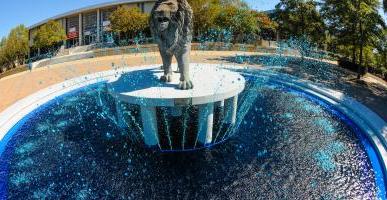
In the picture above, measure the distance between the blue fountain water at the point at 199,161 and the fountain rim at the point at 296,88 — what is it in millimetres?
384

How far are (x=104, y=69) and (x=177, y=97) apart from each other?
15.5 meters

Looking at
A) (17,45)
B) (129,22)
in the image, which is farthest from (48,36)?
(129,22)

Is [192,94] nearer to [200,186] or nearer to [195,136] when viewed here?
[195,136]

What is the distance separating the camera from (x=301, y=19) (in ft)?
94.5

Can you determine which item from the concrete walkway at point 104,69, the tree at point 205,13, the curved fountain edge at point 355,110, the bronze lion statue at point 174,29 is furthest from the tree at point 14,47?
the bronze lion statue at point 174,29

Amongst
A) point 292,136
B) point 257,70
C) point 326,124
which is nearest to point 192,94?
point 292,136

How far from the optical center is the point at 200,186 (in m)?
10.9

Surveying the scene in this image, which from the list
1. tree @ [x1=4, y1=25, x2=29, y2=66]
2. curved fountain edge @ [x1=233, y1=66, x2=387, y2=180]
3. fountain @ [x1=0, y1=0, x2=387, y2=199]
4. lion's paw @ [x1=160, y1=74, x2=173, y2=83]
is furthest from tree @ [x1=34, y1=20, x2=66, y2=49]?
lion's paw @ [x1=160, y1=74, x2=173, y2=83]

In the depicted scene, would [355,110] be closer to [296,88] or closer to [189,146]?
[296,88]

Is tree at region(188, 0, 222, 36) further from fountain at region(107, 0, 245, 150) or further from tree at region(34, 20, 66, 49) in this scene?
A: tree at region(34, 20, 66, 49)

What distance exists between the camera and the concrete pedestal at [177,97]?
12.5 meters

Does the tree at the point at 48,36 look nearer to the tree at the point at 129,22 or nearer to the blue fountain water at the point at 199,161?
the tree at the point at 129,22

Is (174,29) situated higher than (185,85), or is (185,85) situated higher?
(174,29)

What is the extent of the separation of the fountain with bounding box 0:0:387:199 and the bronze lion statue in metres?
0.07
